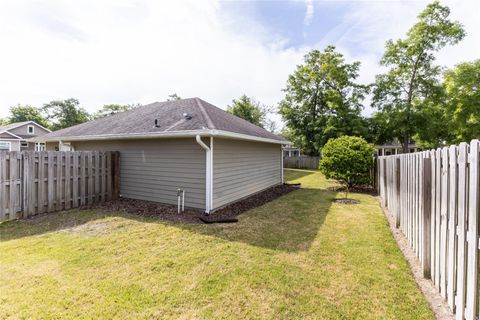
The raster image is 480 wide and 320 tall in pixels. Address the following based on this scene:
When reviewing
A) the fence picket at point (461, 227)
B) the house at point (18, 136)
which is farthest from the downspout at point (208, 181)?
the house at point (18, 136)

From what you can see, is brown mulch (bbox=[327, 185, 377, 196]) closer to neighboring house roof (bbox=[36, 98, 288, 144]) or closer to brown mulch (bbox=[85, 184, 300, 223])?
neighboring house roof (bbox=[36, 98, 288, 144])

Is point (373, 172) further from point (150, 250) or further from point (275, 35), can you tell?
point (150, 250)

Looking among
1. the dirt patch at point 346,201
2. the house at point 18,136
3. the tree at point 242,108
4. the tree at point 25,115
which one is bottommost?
the dirt patch at point 346,201

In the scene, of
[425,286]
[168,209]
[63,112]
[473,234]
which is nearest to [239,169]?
[168,209]

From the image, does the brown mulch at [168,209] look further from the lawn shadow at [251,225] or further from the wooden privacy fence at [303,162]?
the wooden privacy fence at [303,162]

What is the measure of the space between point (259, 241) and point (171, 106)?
7.07 metres

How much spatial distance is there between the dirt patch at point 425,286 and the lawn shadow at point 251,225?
1.58m

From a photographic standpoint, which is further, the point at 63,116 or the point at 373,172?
the point at 63,116

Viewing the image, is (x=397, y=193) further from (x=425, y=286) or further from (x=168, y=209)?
(x=168, y=209)

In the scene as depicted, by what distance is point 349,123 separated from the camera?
2197 centimetres

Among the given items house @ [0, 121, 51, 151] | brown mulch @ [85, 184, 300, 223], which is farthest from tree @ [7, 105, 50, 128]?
brown mulch @ [85, 184, 300, 223]

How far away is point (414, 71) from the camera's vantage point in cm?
1975

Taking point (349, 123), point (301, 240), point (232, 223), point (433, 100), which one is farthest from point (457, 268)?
point (433, 100)

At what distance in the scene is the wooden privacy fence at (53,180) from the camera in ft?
18.0
